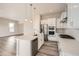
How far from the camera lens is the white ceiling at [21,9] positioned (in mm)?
1488

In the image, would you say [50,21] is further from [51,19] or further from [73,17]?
[73,17]

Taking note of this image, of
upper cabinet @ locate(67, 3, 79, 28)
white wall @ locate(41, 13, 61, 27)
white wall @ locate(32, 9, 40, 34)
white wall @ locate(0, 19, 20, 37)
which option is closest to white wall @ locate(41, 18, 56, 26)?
white wall @ locate(41, 13, 61, 27)

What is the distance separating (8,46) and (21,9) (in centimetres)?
70

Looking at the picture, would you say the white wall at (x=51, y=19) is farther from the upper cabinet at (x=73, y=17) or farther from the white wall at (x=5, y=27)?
the white wall at (x=5, y=27)

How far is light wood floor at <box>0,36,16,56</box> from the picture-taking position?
1.52 metres

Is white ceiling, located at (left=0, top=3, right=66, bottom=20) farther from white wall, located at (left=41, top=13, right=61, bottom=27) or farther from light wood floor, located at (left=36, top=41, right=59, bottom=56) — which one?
light wood floor, located at (left=36, top=41, right=59, bottom=56)

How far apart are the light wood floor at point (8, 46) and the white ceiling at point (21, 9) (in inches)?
15.7

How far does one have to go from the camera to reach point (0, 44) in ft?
5.09

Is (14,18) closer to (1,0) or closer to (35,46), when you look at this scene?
(1,0)

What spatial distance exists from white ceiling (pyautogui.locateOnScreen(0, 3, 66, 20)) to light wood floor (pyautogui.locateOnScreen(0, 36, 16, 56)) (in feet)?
1.31

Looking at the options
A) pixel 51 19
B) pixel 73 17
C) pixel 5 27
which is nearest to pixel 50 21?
pixel 51 19

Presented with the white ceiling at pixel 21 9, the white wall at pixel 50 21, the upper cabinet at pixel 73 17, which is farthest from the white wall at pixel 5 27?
the upper cabinet at pixel 73 17

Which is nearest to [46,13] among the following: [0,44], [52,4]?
[52,4]

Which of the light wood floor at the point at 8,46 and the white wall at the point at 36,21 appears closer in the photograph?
the light wood floor at the point at 8,46
